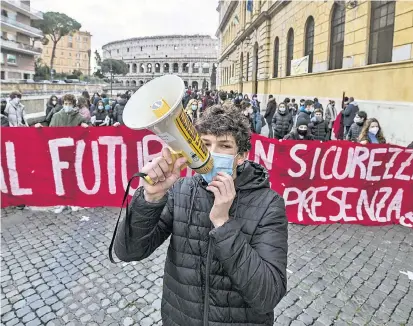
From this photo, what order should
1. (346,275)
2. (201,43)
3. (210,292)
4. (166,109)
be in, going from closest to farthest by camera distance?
(166,109) < (210,292) < (346,275) < (201,43)

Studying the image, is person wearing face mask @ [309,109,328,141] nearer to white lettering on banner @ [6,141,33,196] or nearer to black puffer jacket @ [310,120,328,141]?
black puffer jacket @ [310,120,328,141]

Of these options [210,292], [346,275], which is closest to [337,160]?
[346,275]

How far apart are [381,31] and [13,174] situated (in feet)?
39.0

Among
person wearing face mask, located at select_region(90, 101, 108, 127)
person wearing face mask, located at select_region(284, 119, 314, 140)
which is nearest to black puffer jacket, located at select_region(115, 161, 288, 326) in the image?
person wearing face mask, located at select_region(284, 119, 314, 140)

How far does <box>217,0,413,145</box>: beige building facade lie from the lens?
10.8 metres

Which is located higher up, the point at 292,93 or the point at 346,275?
the point at 292,93

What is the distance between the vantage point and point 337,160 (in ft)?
18.1

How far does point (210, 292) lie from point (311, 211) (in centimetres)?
432

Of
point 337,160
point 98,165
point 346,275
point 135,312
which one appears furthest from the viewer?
point 98,165

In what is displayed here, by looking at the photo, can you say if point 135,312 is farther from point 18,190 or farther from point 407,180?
point 407,180

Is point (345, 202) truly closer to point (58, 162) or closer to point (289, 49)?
point (58, 162)

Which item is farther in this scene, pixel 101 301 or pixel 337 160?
pixel 337 160

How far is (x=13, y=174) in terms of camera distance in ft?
19.7

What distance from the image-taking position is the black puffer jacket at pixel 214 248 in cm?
141
